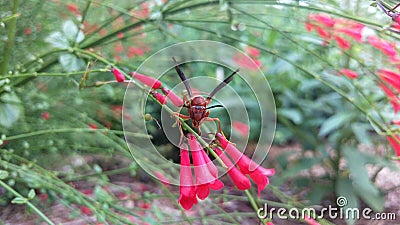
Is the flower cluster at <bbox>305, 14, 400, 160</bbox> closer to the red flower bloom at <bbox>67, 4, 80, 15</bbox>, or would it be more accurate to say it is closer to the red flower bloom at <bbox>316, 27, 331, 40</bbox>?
the red flower bloom at <bbox>316, 27, 331, 40</bbox>

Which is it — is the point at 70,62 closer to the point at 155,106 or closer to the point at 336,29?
the point at 336,29

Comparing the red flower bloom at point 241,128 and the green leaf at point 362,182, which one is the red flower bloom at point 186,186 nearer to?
the red flower bloom at point 241,128

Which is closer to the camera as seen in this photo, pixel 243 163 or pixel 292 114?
pixel 243 163

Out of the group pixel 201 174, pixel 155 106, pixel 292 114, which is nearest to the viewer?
pixel 201 174

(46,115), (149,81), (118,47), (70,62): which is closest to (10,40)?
(70,62)

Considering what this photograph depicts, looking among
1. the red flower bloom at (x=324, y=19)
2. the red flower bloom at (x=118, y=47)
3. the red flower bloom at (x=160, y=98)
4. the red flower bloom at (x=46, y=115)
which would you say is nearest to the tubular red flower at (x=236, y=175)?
the red flower bloom at (x=160, y=98)

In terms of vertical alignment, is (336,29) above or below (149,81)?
above
